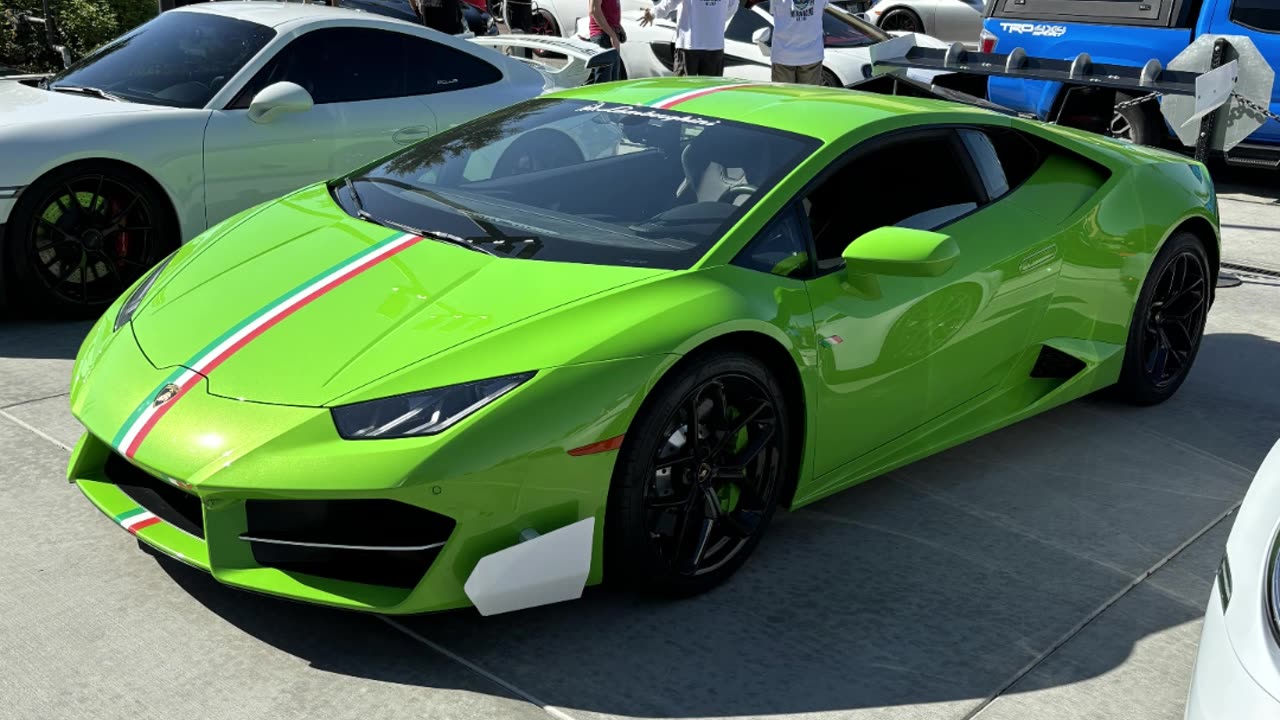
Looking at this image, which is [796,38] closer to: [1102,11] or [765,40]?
[765,40]

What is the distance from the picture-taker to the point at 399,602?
3053 mm

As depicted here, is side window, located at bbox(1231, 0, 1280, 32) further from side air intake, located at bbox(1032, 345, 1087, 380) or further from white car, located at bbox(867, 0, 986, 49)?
white car, located at bbox(867, 0, 986, 49)

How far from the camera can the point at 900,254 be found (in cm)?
376

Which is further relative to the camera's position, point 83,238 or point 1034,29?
point 1034,29

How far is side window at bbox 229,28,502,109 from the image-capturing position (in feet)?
21.3

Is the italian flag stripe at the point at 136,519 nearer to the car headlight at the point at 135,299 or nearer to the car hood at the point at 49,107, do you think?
the car headlight at the point at 135,299

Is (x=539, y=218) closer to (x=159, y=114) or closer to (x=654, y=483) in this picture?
(x=654, y=483)

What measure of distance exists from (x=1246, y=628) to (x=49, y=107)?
5.32 meters

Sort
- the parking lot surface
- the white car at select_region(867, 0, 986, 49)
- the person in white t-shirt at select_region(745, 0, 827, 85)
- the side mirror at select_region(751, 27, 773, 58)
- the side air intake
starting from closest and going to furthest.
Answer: the parking lot surface
the side air intake
the person in white t-shirt at select_region(745, 0, 827, 85)
the side mirror at select_region(751, 27, 773, 58)
the white car at select_region(867, 0, 986, 49)

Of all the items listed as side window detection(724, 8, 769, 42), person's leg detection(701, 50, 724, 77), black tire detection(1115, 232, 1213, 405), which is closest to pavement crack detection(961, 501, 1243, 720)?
black tire detection(1115, 232, 1213, 405)

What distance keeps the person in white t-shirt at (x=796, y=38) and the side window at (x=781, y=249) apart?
6588 millimetres

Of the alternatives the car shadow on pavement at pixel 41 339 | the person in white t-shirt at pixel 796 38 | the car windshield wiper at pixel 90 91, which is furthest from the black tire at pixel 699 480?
the person in white t-shirt at pixel 796 38

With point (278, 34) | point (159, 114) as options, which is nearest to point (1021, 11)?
point (278, 34)

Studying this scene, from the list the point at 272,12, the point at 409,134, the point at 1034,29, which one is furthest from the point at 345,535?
the point at 1034,29
